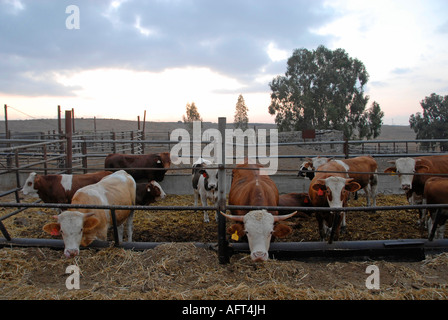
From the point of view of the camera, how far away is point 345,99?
3166 cm

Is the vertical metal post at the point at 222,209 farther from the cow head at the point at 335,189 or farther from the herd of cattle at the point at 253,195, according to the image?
the cow head at the point at 335,189

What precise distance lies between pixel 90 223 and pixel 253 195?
207 centimetres

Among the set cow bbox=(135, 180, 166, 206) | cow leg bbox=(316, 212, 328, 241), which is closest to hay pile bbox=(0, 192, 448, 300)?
cow leg bbox=(316, 212, 328, 241)

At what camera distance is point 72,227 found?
378 centimetres

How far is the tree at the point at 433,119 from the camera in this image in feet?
88.0

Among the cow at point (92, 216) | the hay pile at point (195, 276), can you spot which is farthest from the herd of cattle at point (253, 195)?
the hay pile at point (195, 276)

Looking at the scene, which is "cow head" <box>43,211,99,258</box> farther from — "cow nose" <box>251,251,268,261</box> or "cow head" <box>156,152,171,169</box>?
"cow head" <box>156,152,171,169</box>

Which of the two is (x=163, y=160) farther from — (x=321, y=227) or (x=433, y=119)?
(x=433, y=119)

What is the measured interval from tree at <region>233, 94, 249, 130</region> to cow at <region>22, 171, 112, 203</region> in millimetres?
22329
